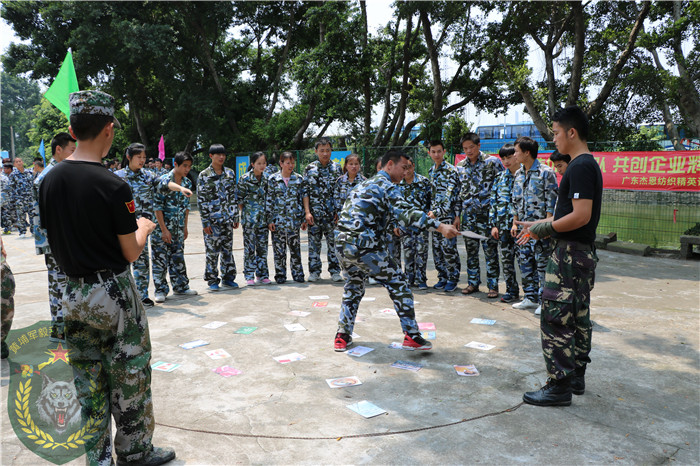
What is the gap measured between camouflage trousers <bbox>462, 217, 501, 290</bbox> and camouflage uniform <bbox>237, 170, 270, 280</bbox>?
3.12m

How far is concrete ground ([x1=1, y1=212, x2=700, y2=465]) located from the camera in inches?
115

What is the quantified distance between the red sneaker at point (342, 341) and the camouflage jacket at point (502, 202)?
278 cm

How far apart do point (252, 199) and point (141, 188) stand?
6.10ft

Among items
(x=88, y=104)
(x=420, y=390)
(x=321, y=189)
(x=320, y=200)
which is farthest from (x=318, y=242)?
(x=88, y=104)

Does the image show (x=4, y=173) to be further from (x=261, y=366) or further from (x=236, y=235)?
(x=261, y=366)

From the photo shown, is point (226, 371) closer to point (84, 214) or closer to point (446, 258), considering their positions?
point (84, 214)

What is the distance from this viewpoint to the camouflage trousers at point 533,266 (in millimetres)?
5727

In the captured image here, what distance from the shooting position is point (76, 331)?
2506 mm

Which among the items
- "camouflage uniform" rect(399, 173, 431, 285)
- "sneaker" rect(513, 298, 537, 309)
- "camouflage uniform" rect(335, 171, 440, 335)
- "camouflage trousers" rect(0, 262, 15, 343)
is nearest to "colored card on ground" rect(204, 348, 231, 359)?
"camouflage uniform" rect(335, 171, 440, 335)

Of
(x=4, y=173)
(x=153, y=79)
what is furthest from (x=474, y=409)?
(x=153, y=79)

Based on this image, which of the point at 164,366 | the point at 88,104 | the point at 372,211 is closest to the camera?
the point at 88,104

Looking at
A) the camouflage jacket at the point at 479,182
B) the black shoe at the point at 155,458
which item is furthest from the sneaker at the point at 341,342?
the camouflage jacket at the point at 479,182

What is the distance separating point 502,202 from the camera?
6227mm

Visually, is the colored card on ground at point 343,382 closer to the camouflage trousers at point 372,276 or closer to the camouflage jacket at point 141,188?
the camouflage trousers at point 372,276
